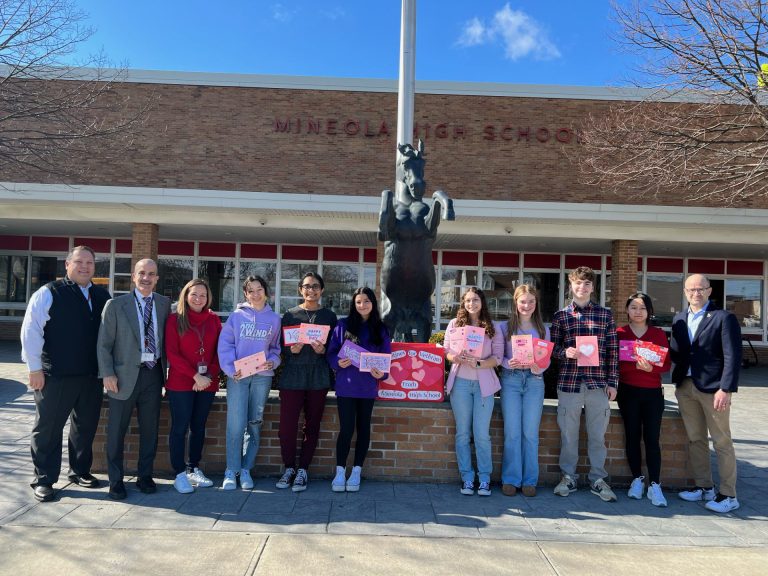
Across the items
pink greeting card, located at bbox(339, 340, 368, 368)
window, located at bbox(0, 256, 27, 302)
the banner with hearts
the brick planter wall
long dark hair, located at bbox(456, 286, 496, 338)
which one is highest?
window, located at bbox(0, 256, 27, 302)

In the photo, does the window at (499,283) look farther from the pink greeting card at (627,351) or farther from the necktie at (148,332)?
the necktie at (148,332)

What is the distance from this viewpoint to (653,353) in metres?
4.53

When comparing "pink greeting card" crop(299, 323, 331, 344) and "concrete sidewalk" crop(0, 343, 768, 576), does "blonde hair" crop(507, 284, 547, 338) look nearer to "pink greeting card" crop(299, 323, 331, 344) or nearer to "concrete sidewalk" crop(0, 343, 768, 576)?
"concrete sidewalk" crop(0, 343, 768, 576)

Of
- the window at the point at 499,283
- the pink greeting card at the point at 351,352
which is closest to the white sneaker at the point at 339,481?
the pink greeting card at the point at 351,352

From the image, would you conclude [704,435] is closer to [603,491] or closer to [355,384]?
[603,491]

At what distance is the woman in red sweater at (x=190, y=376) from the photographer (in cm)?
454

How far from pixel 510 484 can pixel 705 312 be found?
2.23 meters

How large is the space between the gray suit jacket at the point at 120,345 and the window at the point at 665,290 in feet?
57.4

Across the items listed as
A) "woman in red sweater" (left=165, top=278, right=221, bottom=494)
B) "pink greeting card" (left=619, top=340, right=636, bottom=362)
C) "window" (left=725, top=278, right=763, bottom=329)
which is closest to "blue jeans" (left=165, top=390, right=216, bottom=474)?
"woman in red sweater" (left=165, top=278, right=221, bottom=494)

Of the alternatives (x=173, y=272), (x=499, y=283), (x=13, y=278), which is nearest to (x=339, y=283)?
(x=499, y=283)

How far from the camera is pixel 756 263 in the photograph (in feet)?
59.4

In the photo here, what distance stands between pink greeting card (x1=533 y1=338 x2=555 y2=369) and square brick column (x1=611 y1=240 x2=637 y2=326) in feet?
35.2

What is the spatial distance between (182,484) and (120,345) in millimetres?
1257

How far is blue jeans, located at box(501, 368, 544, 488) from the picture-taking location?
4695mm
